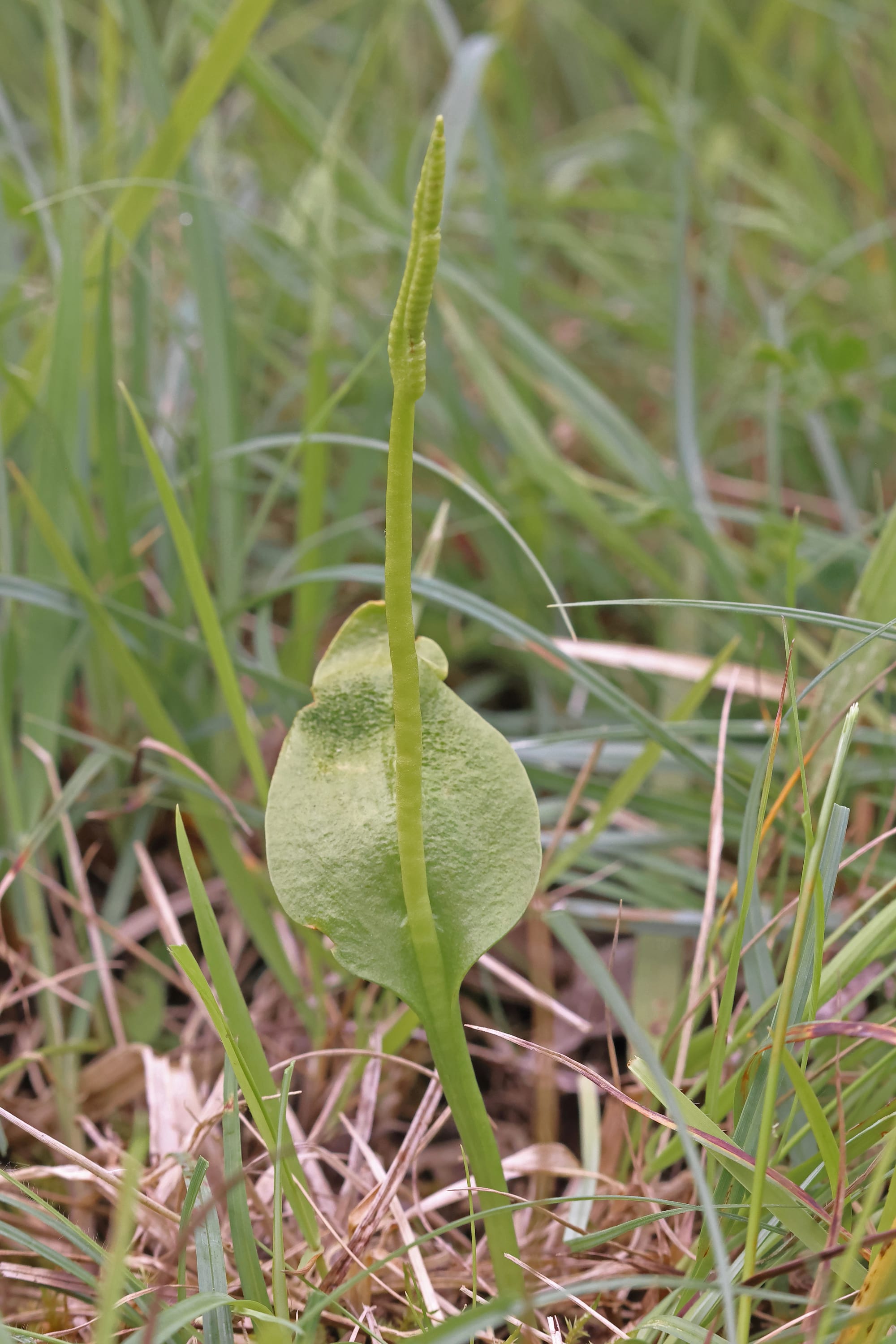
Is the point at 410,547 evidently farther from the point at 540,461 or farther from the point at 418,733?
the point at 540,461

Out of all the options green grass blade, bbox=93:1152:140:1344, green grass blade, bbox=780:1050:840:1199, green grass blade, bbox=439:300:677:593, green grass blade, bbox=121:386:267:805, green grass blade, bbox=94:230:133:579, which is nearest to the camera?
green grass blade, bbox=93:1152:140:1344

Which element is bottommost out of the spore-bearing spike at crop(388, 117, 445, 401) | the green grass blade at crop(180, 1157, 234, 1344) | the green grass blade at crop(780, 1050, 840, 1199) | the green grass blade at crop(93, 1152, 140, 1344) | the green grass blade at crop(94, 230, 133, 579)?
the green grass blade at crop(180, 1157, 234, 1344)

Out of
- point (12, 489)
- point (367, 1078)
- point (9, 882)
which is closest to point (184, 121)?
point (12, 489)

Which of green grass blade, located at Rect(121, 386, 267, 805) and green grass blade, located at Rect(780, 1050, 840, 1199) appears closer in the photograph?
green grass blade, located at Rect(780, 1050, 840, 1199)

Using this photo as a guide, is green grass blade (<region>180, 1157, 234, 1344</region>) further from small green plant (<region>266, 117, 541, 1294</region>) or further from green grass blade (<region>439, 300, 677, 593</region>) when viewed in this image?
green grass blade (<region>439, 300, 677, 593</region>)

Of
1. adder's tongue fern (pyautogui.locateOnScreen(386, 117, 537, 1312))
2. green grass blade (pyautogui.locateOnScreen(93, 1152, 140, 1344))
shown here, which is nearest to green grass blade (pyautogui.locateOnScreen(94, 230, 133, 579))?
adder's tongue fern (pyautogui.locateOnScreen(386, 117, 537, 1312))

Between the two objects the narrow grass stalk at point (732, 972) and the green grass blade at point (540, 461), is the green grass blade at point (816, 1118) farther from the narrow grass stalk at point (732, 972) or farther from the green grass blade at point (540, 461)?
the green grass blade at point (540, 461)

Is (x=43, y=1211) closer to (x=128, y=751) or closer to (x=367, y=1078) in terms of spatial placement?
(x=367, y=1078)
